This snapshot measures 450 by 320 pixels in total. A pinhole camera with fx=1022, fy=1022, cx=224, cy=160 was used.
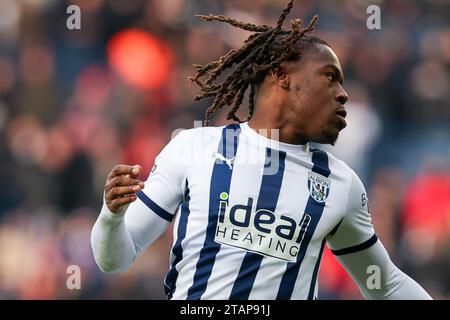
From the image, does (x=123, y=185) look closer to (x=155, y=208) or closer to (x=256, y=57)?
(x=155, y=208)

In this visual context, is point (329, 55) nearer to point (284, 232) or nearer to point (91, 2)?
point (284, 232)

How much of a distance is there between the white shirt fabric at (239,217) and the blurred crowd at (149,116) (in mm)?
4374

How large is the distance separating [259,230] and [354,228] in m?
0.49

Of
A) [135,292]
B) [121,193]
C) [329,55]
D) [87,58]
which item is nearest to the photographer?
[121,193]

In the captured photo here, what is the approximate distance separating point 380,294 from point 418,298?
0.55 feet

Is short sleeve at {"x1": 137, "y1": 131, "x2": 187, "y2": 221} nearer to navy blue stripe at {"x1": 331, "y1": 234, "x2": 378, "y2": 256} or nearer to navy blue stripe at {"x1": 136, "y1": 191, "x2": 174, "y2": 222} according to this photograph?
navy blue stripe at {"x1": 136, "y1": 191, "x2": 174, "y2": 222}

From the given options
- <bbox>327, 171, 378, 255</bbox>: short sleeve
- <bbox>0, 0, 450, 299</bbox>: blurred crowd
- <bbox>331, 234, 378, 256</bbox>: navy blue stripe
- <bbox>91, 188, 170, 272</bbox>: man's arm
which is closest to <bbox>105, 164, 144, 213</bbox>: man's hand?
<bbox>91, 188, 170, 272</bbox>: man's arm

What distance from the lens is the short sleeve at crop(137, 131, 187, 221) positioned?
416cm

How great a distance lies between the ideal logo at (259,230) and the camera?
405 cm

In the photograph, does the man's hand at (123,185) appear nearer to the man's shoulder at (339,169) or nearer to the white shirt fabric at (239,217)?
the white shirt fabric at (239,217)

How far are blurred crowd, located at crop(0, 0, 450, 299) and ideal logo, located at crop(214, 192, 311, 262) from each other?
14.9 ft

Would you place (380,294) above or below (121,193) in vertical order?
below
